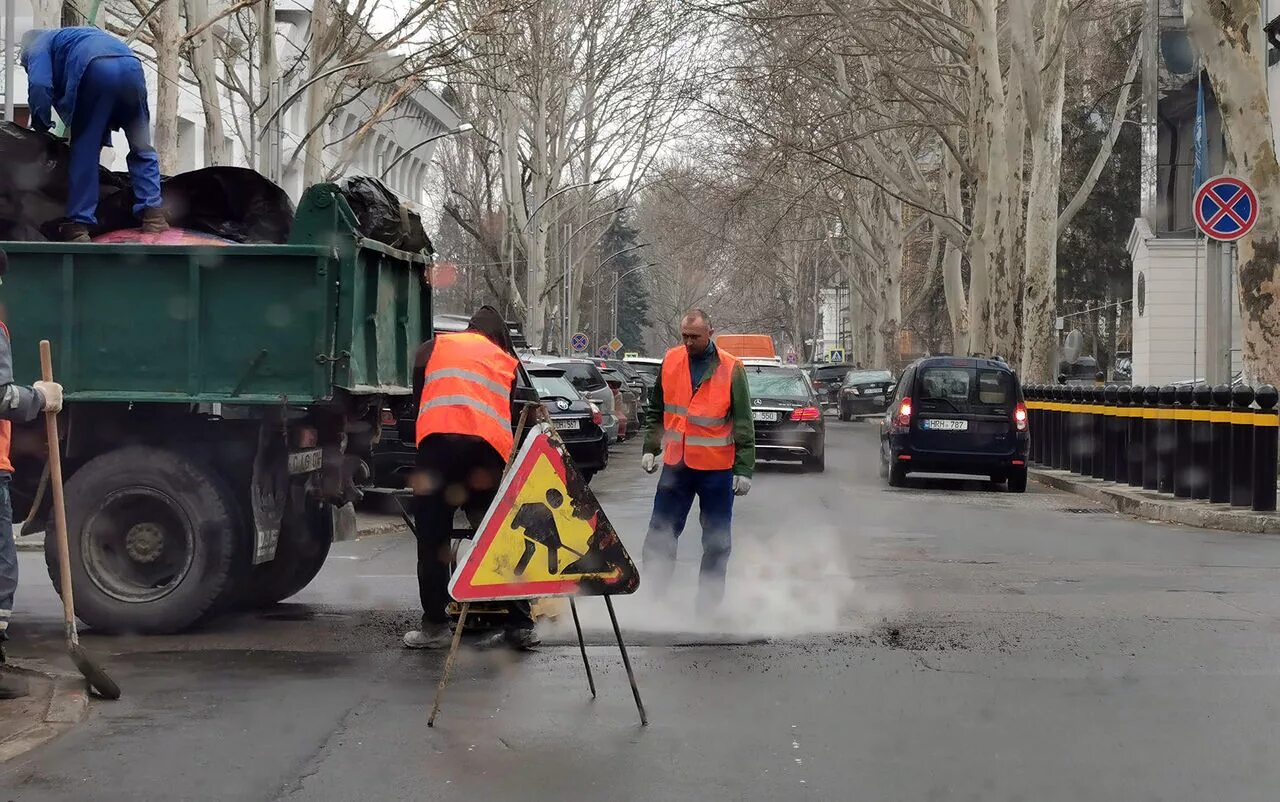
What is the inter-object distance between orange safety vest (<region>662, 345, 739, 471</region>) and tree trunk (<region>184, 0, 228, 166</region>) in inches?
560

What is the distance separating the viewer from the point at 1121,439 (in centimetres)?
2123

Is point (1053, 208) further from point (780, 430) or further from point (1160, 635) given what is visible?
point (1160, 635)

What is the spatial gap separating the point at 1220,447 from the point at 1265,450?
86cm

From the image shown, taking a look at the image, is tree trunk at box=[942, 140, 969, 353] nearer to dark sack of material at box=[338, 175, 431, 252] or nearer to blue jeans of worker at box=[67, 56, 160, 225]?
dark sack of material at box=[338, 175, 431, 252]

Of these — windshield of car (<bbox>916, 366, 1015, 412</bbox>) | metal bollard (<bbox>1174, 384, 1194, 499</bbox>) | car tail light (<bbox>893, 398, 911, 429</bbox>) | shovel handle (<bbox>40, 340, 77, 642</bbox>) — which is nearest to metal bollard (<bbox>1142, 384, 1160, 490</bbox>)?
metal bollard (<bbox>1174, 384, 1194, 499</bbox>)

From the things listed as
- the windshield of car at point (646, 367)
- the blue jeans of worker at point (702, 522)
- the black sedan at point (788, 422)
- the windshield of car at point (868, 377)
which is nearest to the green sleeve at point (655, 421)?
the blue jeans of worker at point (702, 522)

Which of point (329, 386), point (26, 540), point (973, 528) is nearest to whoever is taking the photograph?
point (329, 386)

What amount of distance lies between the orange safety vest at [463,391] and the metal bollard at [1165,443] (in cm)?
1124

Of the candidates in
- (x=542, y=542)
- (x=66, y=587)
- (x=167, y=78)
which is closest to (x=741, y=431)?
(x=542, y=542)

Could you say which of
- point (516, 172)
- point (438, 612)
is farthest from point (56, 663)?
point (516, 172)

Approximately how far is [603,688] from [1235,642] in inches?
133

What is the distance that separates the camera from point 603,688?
302 inches

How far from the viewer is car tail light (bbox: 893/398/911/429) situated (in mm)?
21859

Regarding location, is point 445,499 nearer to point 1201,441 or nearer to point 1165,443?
point 1201,441
